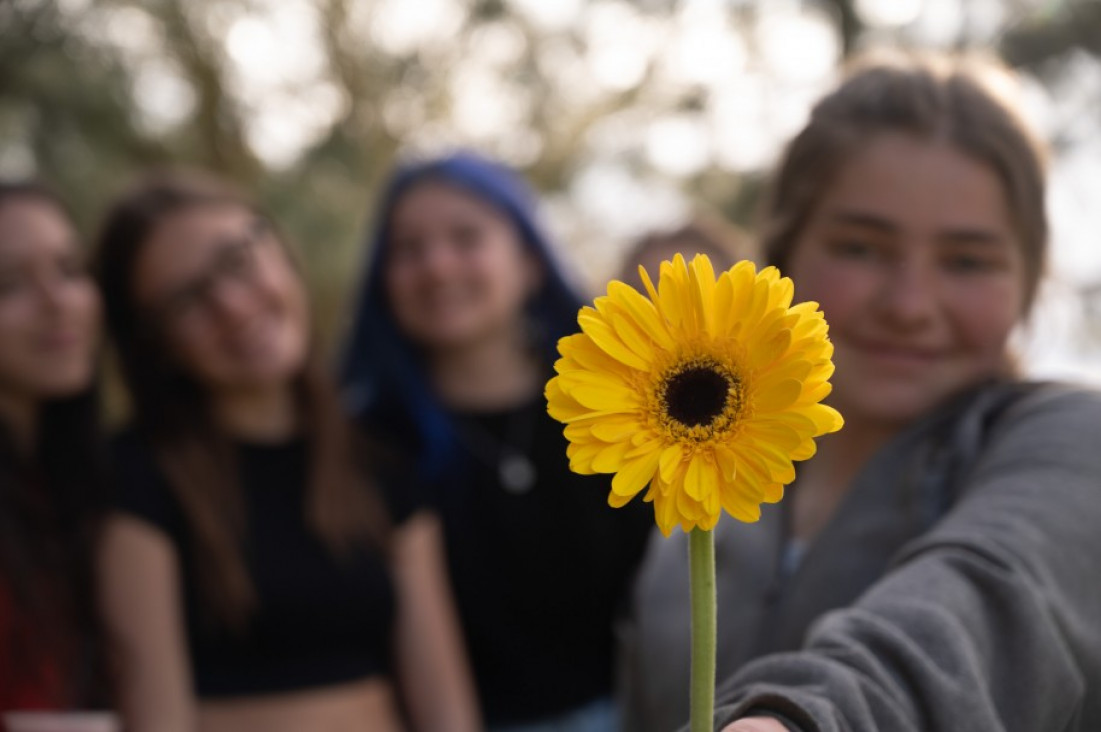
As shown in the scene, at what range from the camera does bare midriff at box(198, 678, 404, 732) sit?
7.34ft

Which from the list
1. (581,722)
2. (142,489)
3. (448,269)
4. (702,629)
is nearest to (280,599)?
(142,489)

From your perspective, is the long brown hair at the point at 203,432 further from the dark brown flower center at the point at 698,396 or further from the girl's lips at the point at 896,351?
the dark brown flower center at the point at 698,396

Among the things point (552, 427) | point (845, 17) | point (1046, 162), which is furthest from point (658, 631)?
point (845, 17)

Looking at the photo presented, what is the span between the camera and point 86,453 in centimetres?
240

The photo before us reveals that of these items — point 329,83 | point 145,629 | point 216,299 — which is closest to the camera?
point 145,629

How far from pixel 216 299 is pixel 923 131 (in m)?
1.63

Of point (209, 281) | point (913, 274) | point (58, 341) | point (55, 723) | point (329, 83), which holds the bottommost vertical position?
point (55, 723)

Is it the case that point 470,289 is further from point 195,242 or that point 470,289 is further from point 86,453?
point 86,453

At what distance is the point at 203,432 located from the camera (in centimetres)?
244

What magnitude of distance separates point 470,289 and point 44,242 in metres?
0.99

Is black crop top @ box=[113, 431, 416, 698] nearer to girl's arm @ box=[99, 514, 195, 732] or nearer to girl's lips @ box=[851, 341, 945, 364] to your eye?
girl's arm @ box=[99, 514, 195, 732]

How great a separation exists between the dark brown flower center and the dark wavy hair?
6.03 ft

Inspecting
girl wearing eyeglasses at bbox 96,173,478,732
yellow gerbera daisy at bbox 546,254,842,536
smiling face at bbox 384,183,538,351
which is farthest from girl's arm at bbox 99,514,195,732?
yellow gerbera daisy at bbox 546,254,842,536

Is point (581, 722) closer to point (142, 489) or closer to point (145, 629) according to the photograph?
point (145, 629)
